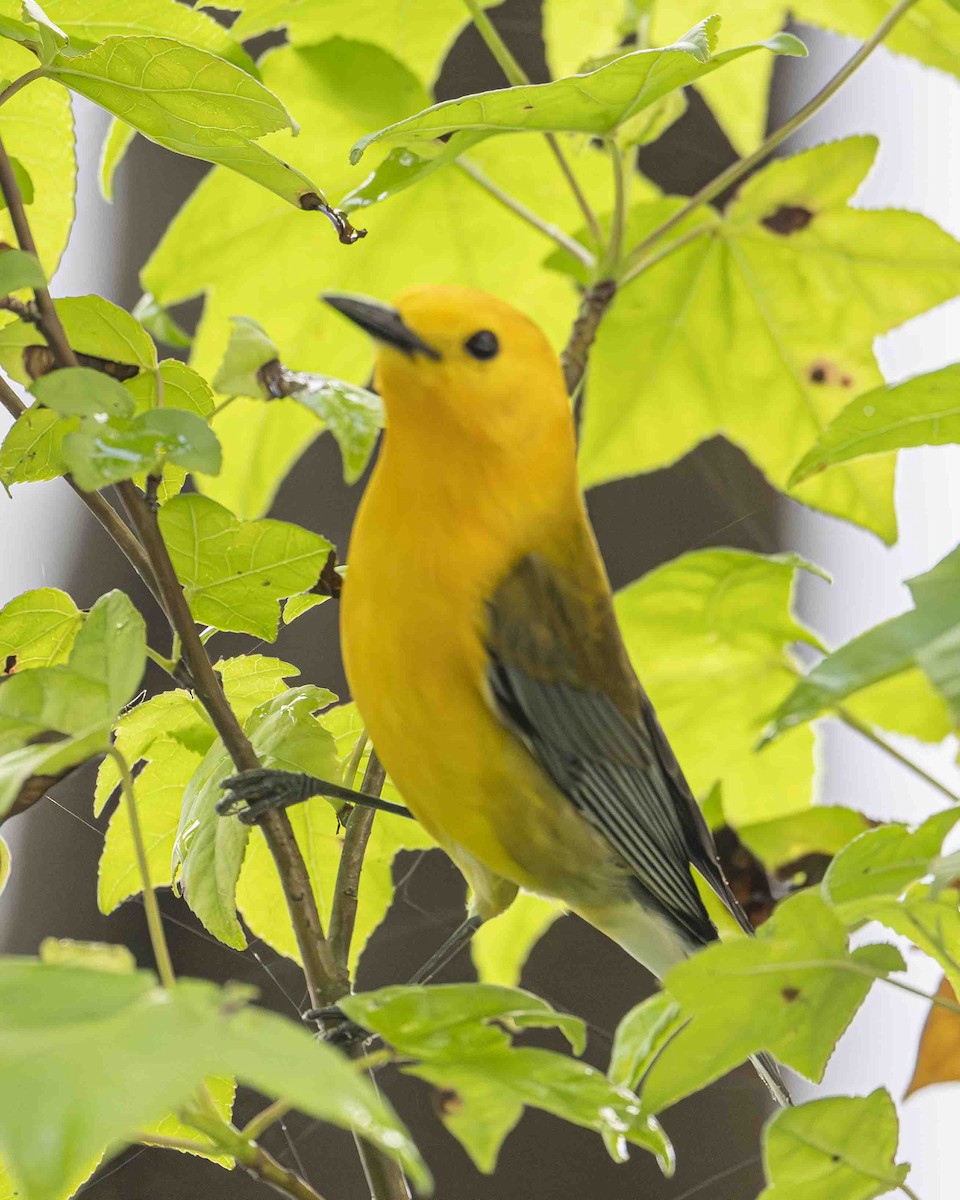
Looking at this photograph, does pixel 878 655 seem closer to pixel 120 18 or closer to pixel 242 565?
pixel 242 565

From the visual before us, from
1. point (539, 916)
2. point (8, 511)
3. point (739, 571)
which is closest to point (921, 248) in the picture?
point (739, 571)

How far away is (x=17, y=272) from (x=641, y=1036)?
319 mm

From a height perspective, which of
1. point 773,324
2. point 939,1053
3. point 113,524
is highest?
point 773,324

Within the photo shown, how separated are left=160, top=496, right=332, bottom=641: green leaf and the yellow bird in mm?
47

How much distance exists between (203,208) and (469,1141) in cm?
62

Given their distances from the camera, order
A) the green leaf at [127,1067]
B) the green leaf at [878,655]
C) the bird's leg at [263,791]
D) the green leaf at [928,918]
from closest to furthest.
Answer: the green leaf at [127,1067] < the green leaf at [878,655] < the green leaf at [928,918] < the bird's leg at [263,791]

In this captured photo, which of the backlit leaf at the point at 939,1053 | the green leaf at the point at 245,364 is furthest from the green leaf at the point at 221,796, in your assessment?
the backlit leaf at the point at 939,1053

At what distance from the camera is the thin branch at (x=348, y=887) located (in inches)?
21.1

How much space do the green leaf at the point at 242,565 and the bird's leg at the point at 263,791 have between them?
6 cm

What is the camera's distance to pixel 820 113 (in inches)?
48.8

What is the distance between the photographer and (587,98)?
48cm

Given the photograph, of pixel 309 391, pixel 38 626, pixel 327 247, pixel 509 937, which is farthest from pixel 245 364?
pixel 509 937

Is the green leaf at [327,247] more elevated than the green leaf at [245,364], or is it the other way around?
the green leaf at [327,247]

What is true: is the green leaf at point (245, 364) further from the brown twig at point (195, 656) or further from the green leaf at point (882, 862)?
the green leaf at point (882, 862)
